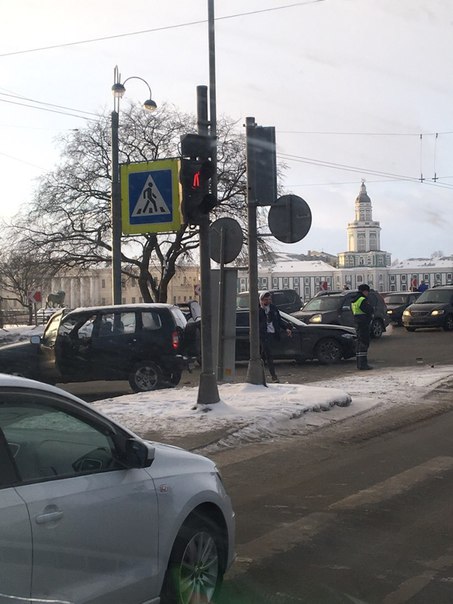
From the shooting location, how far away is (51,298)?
2004 inches

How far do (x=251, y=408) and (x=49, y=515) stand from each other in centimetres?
794

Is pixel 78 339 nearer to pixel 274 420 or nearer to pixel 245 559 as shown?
pixel 274 420

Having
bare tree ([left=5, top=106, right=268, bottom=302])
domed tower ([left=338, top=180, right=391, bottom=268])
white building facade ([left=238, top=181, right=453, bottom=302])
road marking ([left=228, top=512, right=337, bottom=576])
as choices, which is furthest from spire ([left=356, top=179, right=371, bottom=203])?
road marking ([left=228, top=512, right=337, bottom=576])

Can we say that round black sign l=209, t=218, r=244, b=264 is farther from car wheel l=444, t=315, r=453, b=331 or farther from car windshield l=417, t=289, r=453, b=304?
car windshield l=417, t=289, r=453, b=304

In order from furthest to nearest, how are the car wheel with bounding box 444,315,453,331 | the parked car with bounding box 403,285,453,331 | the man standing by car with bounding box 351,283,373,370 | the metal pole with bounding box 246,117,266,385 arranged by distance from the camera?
the car wheel with bounding box 444,315,453,331
the parked car with bounding box 403,285,453,331
the man standing by car with bounding box 351,283,373,370
the metal pole with bounding box 246,117,266,385

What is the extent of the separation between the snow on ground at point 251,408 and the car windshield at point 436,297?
54.0 feet

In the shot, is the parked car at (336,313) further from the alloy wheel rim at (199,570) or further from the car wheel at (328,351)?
the alloy wheel rim at (199,570)

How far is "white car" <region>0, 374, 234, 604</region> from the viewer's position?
3246 mm

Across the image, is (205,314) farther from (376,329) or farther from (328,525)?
(376,329)

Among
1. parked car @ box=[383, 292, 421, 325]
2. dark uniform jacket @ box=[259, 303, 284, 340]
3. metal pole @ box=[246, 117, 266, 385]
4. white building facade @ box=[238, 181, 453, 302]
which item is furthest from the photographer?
white building facade @ box=[238, 181, 453, 302]

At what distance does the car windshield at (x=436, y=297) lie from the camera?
30.7 meters

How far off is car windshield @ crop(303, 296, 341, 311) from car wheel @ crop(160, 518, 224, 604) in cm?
2265

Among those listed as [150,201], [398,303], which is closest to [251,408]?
[150,201]

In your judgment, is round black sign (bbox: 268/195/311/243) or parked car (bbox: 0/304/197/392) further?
parked car (bbox: 0/304/197/392)
